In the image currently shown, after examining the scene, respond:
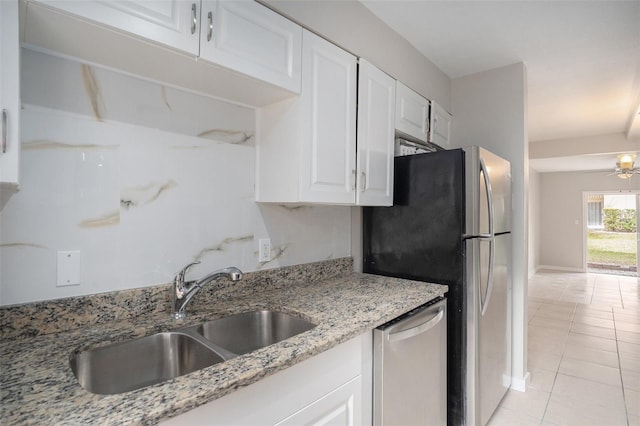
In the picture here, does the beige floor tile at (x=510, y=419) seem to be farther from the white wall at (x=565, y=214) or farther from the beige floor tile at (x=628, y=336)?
the white wall at (x=565, y=214)

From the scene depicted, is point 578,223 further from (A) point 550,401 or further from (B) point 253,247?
(B) point 253,247

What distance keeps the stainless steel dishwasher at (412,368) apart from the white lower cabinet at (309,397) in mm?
52

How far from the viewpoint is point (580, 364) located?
2.96m

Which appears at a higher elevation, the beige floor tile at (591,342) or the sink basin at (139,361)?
the sink basin at (139,361)

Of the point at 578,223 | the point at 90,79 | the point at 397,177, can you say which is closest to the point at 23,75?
the point at 90,79

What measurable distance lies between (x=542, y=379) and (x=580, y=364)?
0.57 metres

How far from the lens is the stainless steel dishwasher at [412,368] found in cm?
134

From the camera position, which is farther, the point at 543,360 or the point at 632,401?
the point at 543,360

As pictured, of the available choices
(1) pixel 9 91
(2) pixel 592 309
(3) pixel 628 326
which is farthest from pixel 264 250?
(2) pixel 592 309

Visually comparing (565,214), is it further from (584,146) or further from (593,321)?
(593,321)

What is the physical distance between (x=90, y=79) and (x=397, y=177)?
1.61 m

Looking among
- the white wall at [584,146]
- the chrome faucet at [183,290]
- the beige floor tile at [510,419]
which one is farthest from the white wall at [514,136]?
the white wall at [584,146]

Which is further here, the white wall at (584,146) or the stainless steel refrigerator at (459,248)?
the white wall at (584,146)

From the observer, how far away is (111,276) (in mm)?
1230
